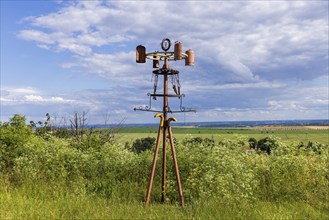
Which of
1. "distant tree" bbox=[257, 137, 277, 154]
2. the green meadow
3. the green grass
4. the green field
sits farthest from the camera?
the green field

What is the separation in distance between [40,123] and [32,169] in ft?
18.9

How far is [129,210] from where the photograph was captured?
6121 mm

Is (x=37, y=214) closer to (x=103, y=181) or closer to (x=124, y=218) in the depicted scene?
(x=124, y=218)

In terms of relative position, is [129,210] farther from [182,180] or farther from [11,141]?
[11,141]

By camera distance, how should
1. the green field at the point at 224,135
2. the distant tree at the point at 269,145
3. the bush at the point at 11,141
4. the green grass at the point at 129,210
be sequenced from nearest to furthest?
the green grass at the point at 129,210 → the distant tree at the point at 269,145 → the green field at the point at 224,135 → the bush at the point at 11,141

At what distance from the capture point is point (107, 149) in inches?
399

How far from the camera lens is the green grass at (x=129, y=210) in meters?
5.76

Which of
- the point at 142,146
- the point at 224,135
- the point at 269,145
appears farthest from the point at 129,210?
the point at 224,135

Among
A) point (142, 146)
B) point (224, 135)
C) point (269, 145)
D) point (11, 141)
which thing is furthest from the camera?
point (224, 135)

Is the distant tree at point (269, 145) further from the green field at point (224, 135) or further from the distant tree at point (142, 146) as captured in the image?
the distant tree at point (142, 146)

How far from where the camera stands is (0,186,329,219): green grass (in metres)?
5.76

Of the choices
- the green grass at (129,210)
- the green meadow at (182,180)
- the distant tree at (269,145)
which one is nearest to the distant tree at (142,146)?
the green meadow at (182,180)

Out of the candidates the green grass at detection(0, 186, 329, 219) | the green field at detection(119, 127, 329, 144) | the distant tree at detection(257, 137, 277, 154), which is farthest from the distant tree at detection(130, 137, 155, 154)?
the green grass at detection(0, 186, 329, 219)

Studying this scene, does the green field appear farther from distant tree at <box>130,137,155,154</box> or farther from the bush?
the bush
